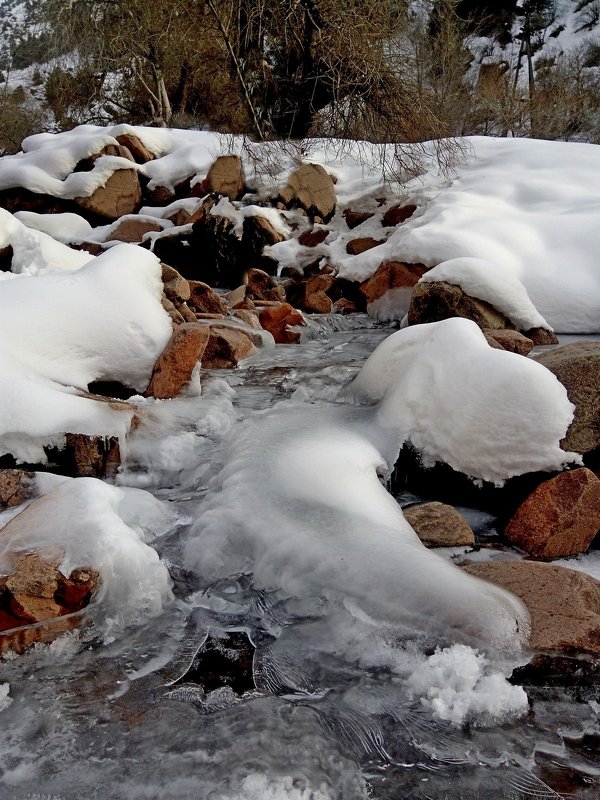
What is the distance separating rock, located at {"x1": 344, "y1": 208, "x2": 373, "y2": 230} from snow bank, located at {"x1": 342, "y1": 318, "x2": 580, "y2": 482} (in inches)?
206

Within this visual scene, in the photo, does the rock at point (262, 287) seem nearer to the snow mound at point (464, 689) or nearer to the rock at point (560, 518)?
the rock at point (560, 518)

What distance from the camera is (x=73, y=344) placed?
120 inches

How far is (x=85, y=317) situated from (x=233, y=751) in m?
2.41

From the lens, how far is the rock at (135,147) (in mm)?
9016

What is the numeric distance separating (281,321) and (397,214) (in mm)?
2926

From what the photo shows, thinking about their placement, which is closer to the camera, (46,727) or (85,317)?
(46,727)

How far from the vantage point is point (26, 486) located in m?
2.25

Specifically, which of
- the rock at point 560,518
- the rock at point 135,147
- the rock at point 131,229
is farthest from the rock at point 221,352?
the rock at point 135,147

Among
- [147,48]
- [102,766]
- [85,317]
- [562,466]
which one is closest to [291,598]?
[102,766]

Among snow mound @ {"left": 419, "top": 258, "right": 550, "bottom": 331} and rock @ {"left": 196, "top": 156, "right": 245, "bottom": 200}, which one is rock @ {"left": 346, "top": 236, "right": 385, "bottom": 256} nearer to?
rock @ {"left": 196, "top": 156, "right": 245, "bottom": 200}

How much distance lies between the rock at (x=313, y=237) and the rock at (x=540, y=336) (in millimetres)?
3762

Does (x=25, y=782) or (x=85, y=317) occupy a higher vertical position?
(x=85, y=317)

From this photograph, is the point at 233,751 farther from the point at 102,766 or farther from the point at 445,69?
the point at 445,69

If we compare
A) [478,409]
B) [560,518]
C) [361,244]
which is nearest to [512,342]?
[478,409]
